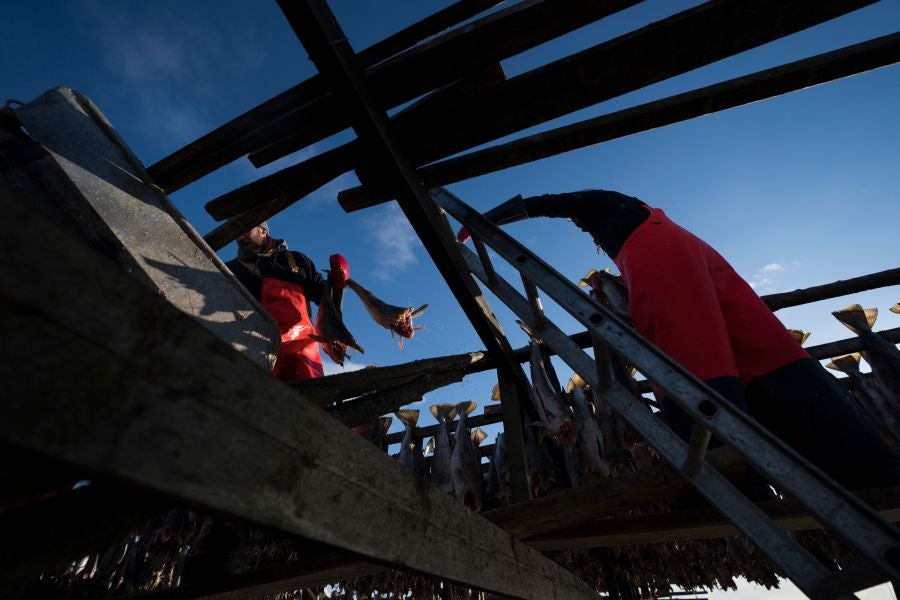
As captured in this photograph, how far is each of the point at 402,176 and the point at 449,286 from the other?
3.07ft

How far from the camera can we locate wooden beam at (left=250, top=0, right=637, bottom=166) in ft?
6.28

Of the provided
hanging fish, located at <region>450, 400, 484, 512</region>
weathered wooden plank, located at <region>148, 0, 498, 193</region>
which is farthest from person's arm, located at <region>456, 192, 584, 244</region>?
hanging fish, located at <region>450, 400, 484, 512</region>

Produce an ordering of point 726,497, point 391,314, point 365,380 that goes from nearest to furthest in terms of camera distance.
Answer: point 726,497 < point 365,380 < point 391,314

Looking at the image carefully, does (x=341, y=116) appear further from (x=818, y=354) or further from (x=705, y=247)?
(x=818, y=354)

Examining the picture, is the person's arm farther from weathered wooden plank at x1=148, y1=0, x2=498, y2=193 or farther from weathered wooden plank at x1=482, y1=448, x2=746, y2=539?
weathered wooden plank at x1=482, y1=448, x2=746, y2=539

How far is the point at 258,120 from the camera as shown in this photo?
2.39 meters

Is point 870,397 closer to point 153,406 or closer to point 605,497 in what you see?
point 605,497

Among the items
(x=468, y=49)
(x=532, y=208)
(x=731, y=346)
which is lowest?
(x=731, y=346)

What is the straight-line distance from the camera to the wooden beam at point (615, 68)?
186 centimetres

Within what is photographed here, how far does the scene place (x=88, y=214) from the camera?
1675 millimetres

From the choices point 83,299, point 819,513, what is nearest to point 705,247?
point 819,513

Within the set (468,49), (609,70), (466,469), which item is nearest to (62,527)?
(468,49)

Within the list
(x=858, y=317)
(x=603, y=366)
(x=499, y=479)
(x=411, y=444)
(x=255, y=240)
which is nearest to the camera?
(x=603, y=366)

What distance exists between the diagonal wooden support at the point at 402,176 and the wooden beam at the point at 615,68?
0.68ft
